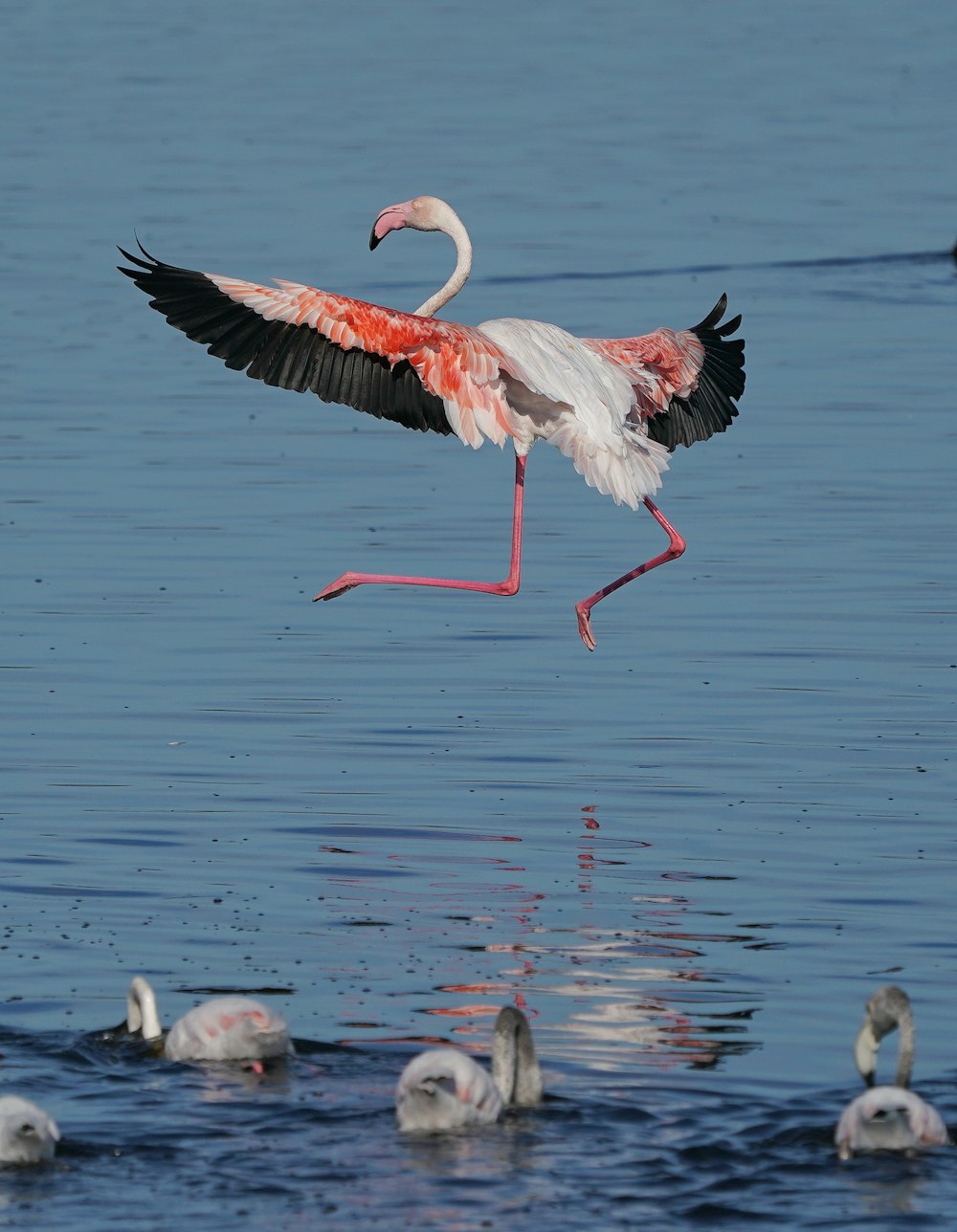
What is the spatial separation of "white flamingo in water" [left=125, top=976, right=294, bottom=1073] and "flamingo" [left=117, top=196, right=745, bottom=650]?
4.50 meters

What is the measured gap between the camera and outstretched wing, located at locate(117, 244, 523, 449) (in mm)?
12531

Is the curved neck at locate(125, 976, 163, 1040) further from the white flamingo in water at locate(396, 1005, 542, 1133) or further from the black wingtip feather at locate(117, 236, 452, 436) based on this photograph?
the black wingtip feather at locate(117, 236, 452, 436)

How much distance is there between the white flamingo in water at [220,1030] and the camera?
818 centimetres

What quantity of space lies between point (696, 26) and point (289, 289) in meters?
43.7

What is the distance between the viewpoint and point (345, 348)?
12797mm

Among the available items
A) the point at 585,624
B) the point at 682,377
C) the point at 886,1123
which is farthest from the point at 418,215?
the point at 886,1123

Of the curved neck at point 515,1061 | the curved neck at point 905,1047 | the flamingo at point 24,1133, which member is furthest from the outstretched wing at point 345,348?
the flamingo at point 24,1133

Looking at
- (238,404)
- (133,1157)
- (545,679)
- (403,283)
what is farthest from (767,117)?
(133,1157)

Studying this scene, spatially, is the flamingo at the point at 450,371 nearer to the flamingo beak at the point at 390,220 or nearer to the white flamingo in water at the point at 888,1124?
the flamingo beak at the point at 390,220

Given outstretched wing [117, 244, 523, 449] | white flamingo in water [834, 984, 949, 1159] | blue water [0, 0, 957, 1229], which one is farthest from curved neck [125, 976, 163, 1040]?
outstretched wing [117, 244, 523, 449]

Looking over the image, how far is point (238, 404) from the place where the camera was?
69.6ft

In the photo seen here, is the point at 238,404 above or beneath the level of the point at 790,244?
beneath

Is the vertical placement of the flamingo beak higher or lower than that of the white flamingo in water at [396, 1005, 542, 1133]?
higher

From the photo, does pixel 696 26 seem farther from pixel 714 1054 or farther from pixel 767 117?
pixel 714 1054
